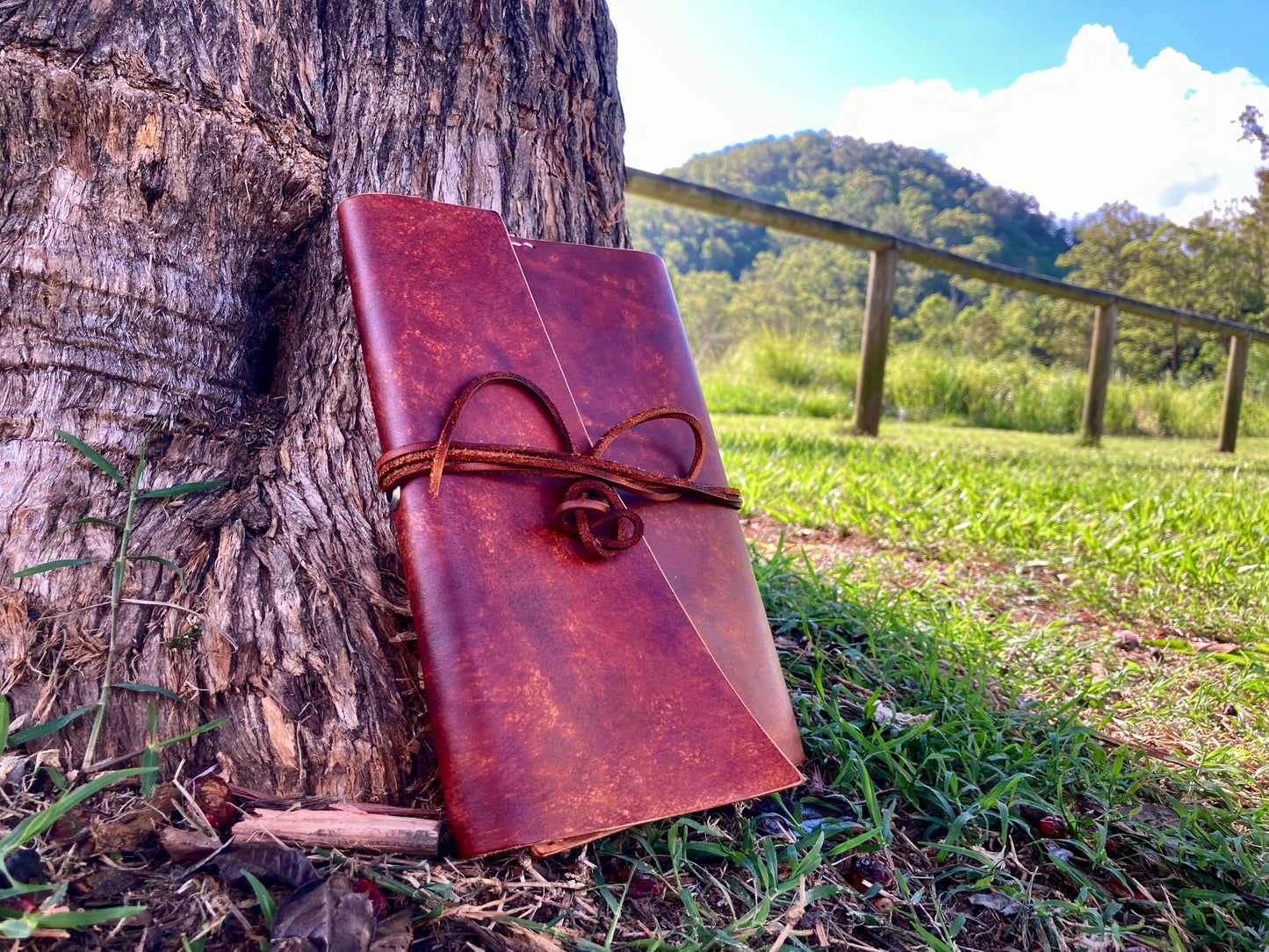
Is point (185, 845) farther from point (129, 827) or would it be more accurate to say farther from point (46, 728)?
point (46, 728)

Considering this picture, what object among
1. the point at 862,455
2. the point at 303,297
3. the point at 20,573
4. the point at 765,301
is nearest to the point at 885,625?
the point at 303,297

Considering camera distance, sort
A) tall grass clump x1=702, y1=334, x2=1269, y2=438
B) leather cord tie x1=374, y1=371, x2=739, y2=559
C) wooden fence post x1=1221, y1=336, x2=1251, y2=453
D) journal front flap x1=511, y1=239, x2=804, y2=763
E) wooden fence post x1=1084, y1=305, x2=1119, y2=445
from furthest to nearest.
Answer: tall grass clump x1=702, y1=334, x2=1269, y2=438
wooden fence post x1=1221, y1=336, x2=1251, y2=453
wooden fence post x1=1084, y1=305, x2=1119, y2=445
journal front flap x1=511, y1=239, x2=804, y2=763
leather cord tie x1=374, y1=371, x2=739, y2=559

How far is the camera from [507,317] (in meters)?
1.16

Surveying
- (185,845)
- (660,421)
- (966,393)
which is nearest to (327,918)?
(185,845)

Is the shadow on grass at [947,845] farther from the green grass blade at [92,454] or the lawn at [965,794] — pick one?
the green grass blade at [92,454]

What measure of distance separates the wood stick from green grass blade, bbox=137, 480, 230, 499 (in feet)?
1.56

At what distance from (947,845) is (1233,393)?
8.85 meters

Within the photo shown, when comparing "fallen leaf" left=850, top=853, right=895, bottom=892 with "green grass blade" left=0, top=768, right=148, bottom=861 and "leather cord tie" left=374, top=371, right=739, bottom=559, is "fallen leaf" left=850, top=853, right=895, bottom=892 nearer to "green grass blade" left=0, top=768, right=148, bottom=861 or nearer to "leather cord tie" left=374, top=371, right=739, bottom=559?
"leather cord tie" left=374, top=371, right=739, bottom=559

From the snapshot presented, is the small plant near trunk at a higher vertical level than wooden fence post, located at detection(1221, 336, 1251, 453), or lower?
lower

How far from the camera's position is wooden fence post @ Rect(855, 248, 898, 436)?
17.6 ft

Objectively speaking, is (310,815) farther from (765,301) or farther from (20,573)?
(765,301)

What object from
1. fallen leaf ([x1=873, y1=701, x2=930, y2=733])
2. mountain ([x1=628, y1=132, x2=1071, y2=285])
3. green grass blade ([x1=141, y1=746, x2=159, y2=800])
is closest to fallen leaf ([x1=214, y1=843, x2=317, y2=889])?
green grass blade ([x1=141, y1=746, x2=159, y2=800])

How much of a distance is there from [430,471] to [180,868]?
523 mm

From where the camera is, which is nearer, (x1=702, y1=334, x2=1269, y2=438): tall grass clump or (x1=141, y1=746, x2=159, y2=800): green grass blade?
(x1=141, y1=746, x2=159, y2=800): green grass blade
